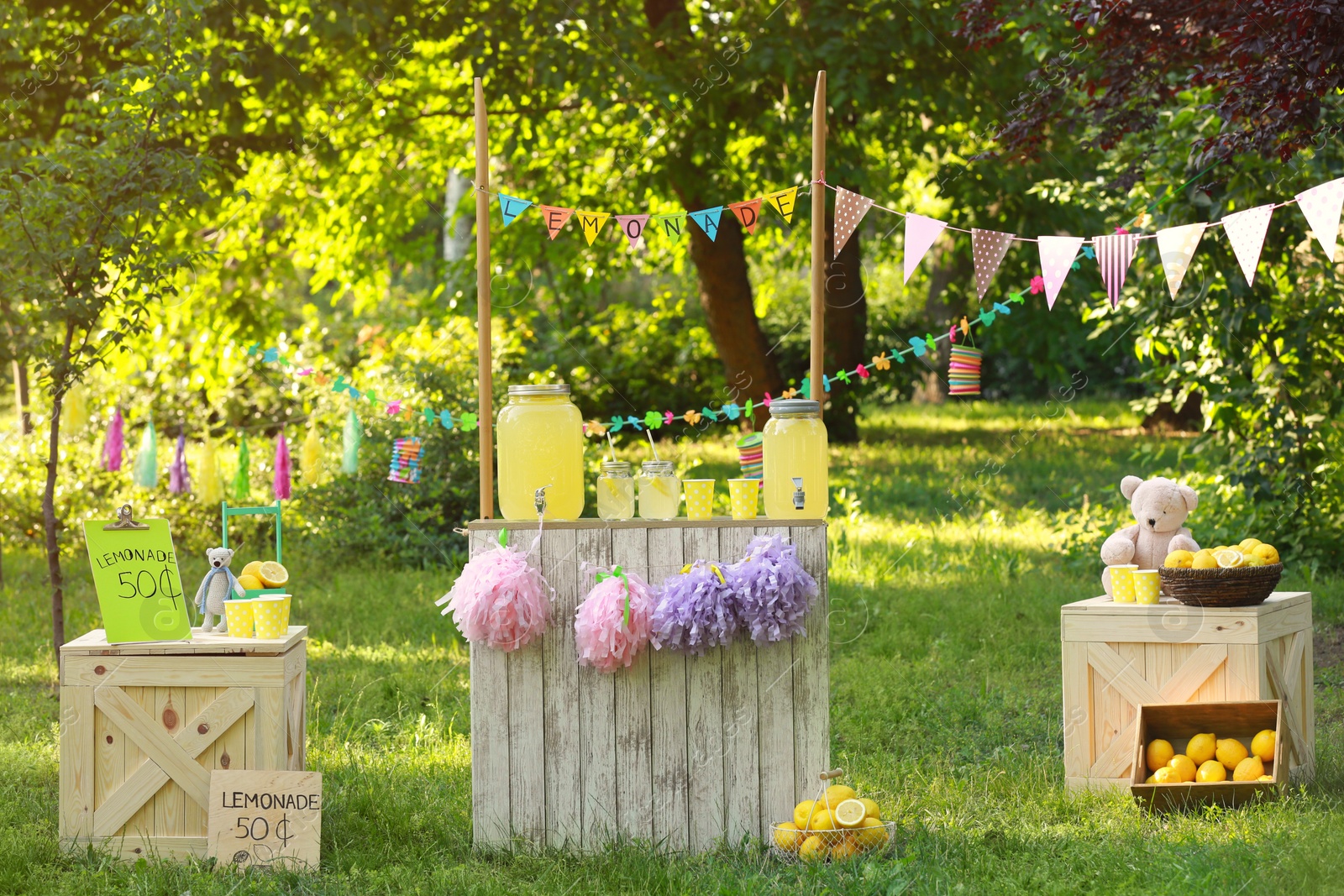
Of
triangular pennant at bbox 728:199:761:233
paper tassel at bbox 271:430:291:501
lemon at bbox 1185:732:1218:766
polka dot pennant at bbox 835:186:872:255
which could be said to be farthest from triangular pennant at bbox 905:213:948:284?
Result: paper tassel at bbox 271:430:291:501

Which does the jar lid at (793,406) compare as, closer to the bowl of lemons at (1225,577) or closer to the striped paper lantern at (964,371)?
the bowl of lemons at (1225,577)

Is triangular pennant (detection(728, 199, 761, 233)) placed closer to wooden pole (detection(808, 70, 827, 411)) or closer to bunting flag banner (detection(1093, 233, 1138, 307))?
wooden pole (detection(808, 70, 827, 411))

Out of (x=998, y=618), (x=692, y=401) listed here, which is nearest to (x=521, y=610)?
(x=998, y=618)

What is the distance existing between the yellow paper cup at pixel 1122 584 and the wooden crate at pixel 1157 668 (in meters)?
0.05

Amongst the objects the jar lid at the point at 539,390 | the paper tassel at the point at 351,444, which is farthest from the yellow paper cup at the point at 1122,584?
the paper tassel at the point at 351,444

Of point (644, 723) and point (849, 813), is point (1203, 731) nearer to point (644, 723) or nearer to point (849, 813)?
point (849, 813)

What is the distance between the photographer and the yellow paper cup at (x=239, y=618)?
3.65 meters

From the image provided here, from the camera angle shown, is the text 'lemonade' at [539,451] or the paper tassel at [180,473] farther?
the paper tassel at [180,473]

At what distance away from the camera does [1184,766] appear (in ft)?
12.3

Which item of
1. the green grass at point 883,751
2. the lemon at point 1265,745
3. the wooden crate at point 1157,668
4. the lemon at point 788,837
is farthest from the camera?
the wooden crate at point 1157,668

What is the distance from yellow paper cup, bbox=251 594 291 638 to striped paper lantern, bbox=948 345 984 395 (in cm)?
259

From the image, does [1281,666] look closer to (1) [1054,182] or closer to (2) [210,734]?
(2) [210,734]

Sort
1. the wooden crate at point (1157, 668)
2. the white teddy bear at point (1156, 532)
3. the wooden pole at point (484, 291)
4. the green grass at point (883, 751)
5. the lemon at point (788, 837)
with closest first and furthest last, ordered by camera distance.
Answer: the green grass at point (883, 751) < the lemon at point (788, 837) < the wooden pole at point (484, 291) < the wooden crate at point (1157, 668) < the white teddy bear at point (1156, 532)

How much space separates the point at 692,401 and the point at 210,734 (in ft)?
34.1
